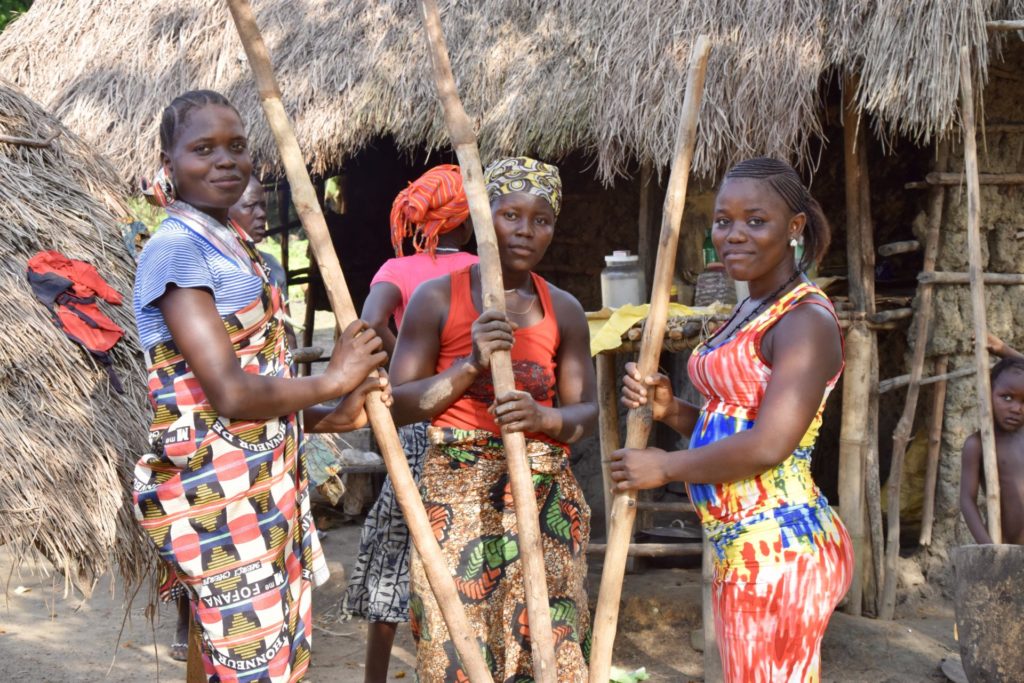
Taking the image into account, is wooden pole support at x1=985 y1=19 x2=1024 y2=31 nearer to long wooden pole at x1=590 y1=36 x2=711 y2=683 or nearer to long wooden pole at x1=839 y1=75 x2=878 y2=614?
long wooden pole at x1=839 y1=75 x2=878 y2=614

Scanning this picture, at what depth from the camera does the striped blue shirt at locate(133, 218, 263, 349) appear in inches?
80.4

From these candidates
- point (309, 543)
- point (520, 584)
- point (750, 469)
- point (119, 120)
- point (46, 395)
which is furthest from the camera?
point (119, 120)

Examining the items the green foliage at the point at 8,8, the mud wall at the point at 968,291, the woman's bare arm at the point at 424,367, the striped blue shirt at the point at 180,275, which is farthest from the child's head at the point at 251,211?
the green foliage at the point at 8,8

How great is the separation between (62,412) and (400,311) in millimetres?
1119

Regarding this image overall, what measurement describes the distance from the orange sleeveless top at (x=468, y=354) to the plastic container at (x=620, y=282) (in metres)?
2.29

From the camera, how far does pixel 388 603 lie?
3.57m

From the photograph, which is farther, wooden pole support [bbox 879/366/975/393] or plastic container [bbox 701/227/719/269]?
plastic container [bbox 701/227/719/269]

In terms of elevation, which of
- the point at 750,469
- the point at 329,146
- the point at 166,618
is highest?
the point at 329,146

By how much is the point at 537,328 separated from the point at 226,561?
96 cm

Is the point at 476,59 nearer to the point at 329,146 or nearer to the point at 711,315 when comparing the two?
the point at 329,146

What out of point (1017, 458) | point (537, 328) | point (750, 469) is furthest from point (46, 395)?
point (1017, 458)

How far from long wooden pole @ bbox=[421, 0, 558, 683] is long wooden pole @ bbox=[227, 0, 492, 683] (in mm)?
141

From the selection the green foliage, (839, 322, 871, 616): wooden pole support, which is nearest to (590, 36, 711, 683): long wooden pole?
(839, 322, 871, 616): wooden pole support

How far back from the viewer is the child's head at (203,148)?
216 centimetres
